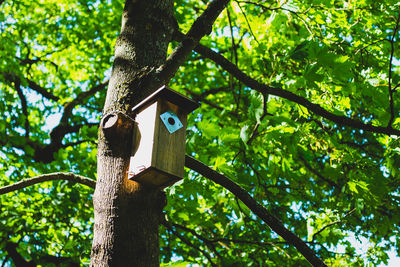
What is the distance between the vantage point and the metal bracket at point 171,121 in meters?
2.06

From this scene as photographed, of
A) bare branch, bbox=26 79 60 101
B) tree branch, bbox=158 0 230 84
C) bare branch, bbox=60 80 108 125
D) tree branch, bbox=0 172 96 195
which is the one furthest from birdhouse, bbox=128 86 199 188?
bare branch, bbox=26 79 60 101

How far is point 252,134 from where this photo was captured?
3016 mm

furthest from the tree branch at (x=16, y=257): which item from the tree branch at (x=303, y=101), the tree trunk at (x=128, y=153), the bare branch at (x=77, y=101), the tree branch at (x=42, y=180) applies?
the tree branch at (x=303, y=101)

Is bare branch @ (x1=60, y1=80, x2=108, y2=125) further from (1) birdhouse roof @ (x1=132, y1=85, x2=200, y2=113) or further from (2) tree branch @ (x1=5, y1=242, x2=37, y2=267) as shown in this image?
(1) birdhouse roof @ (x1=132, y1=85, x2=200, y2=113)

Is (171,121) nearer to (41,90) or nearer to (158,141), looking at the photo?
(158,141)

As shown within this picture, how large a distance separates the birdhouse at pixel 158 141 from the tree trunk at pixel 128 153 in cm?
6

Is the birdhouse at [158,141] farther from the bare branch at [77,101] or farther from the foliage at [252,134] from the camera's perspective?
the bare branch at [77,101]

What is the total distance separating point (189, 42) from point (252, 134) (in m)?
1.08

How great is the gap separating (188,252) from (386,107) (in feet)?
12.1

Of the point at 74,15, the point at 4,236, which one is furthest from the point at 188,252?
the point at 74,15

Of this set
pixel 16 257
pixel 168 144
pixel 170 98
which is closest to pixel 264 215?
pixel 168 144

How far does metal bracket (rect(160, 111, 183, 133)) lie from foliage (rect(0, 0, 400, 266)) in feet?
2.43

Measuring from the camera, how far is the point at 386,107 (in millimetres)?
2961

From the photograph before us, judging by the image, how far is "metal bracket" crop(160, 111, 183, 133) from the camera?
2.06m
